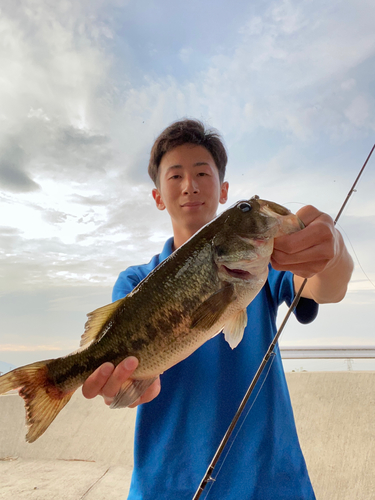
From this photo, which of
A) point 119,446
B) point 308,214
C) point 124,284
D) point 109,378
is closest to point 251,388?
point 109,378

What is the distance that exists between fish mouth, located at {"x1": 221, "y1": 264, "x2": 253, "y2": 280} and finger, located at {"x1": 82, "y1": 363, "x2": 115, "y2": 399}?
549mm

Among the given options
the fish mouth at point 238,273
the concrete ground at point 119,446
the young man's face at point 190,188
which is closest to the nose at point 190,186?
the young man's face at point 190,188

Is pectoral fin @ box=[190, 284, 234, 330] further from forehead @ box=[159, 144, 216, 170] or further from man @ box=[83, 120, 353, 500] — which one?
forehead @ box=[159, 144, 216, 170]

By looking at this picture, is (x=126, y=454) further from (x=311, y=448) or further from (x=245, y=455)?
(x=245, y=455)

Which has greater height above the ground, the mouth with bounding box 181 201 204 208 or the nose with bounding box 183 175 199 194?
the nose with bounding box 183 175 199 194

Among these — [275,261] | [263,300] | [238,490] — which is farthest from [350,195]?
[238,490]

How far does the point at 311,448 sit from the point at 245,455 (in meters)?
3.14

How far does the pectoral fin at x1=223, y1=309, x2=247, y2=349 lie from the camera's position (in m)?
1.37

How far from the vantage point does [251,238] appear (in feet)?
4.38

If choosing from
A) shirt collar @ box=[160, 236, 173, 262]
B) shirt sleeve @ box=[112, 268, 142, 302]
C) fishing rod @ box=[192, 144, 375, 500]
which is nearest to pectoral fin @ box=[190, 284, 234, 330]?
fishing rod @ box=[192, 144, 375, 500]

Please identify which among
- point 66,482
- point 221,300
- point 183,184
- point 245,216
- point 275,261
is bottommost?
point 66,482

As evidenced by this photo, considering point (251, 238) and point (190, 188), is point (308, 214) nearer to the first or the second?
point (251, 238)

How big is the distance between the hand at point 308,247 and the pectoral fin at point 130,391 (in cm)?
67

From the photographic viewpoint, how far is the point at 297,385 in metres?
4.75
